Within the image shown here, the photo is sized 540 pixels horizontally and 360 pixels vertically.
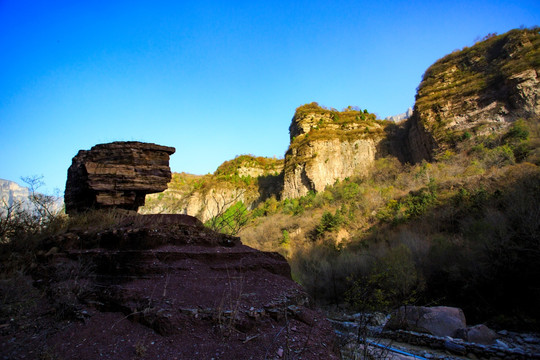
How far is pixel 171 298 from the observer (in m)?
3.67

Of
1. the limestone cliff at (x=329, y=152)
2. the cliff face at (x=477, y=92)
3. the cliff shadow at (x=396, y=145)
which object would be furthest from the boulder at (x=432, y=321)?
the cliff shadow at (x=396, y=145)

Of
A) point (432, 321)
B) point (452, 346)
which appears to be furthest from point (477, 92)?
point (452, 346)

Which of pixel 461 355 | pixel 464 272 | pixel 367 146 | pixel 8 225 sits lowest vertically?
pixel 461 355

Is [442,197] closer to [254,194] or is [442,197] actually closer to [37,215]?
[37,215]

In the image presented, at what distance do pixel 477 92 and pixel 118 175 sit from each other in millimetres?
35605

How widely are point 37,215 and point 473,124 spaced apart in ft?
115

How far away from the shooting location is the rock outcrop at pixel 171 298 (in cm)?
304

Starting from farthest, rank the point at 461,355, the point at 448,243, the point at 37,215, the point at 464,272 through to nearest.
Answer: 1. the point at 448,243
2. the point at 464,272
3. the point at 461,355
4. the point at 37,215

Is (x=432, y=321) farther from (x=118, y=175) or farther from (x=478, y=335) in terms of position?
(x=118, y=175)

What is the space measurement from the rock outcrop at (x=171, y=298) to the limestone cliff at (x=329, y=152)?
30300 mm

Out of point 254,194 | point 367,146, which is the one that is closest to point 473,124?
point 367,146

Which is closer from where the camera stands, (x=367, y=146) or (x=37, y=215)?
(x=37, y=215)

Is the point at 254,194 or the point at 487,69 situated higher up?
the point at 487,69

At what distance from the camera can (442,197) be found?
18.4 metres
